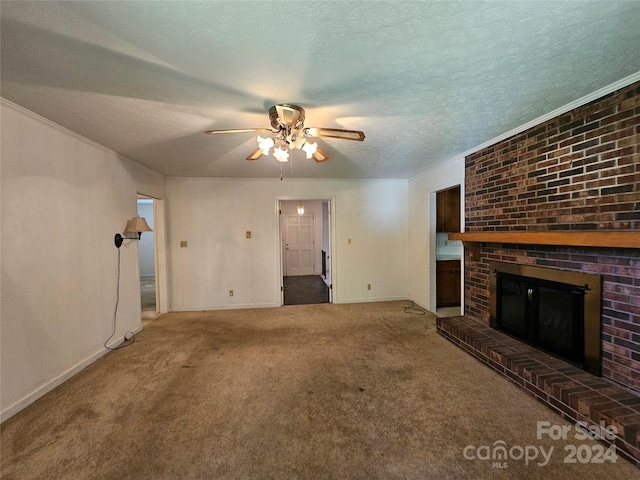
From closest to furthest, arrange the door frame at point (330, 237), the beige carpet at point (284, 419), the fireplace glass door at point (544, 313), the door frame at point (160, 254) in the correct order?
the beige carpet at point (284, 419) < the fireplace glass door at point (544, 313) < the door frame at point (160, 254) < the door frame at point (330, 237)

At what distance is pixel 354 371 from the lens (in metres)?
2.41

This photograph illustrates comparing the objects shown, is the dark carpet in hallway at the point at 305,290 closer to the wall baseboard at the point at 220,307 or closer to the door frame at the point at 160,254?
the wall baseboard at the point at 220,307

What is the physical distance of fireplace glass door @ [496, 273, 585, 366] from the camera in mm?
2082

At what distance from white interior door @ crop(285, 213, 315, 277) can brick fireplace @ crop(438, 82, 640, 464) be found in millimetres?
5386

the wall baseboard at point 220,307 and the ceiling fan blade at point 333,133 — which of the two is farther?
the wall baseboard at point 220,307

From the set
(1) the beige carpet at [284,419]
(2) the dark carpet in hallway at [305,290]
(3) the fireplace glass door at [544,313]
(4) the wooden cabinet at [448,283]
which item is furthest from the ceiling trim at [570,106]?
(2) the dark carpet in hallway at [305,290]

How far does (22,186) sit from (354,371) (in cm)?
316

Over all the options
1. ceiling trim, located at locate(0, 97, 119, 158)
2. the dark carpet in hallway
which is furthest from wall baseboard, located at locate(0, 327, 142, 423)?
the dark carpet in hallway

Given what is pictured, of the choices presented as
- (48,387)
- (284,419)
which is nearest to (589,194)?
(284,419)

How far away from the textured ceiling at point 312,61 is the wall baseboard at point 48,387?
224 cm

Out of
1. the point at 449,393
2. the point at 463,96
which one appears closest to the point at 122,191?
the point at 463,96

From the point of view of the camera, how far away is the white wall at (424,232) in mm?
3895

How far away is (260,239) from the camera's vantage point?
14.9 ft

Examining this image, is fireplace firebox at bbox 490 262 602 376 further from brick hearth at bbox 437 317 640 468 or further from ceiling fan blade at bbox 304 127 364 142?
ceiling fan blade at bbox 304 127 364 142
